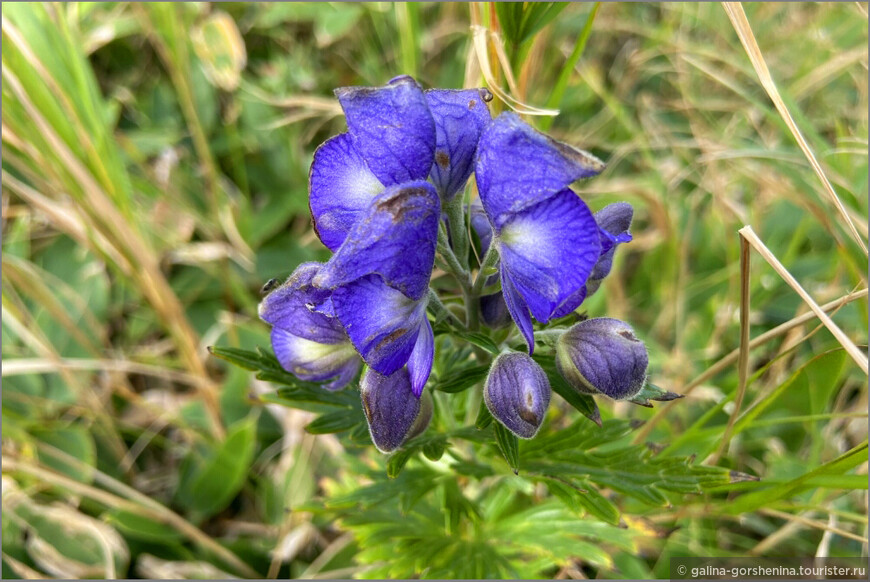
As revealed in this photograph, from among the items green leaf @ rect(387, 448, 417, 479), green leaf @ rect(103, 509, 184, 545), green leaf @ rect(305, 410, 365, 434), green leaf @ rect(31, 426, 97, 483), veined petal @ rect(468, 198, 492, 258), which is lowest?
green leaf @ rect(103, 509, 184, 545)

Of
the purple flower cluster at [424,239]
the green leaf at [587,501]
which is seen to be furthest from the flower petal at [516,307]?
the green leaf at [587,501]

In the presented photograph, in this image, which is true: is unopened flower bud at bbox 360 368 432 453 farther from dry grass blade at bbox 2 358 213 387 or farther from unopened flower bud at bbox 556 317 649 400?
dry grass blade at bbox 2 358 213 387

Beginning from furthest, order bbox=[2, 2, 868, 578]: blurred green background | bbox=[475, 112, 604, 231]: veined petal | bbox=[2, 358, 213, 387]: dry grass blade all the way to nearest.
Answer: bbox=[2, 358, 213, 387]: dry grass blade
bbox=[2, 2, 868, 578]: blurred green background
bbox=[475, 112, 604, 231]: veined petal

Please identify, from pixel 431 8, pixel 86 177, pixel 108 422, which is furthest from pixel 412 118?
pixel 431 8

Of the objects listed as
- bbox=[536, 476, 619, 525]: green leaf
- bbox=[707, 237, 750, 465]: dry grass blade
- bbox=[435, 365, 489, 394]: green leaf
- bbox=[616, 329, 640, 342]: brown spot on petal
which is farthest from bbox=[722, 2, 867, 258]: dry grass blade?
bbox=[435, 365, 489, 394]: green leaf

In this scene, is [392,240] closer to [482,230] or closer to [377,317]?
[377,317]

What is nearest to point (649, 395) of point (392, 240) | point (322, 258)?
point (392, 240)
